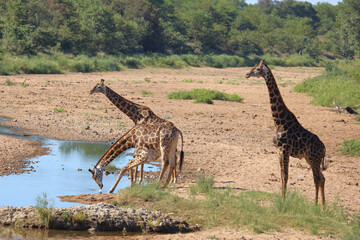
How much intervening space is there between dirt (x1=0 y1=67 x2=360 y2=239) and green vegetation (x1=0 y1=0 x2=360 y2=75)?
789cm

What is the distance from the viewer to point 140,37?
2099 inches

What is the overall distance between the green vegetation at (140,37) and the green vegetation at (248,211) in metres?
22.3

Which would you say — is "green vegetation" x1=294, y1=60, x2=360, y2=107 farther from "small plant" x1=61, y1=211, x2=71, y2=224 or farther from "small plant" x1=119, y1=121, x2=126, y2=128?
"small plant" x1=61, y1=211, x2=71, y2=224

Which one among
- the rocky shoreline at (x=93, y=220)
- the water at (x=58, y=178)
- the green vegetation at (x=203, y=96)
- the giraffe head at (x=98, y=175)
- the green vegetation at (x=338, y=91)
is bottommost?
the water at (x=58, y=178)

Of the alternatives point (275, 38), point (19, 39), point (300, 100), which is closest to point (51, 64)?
point (19, 39)

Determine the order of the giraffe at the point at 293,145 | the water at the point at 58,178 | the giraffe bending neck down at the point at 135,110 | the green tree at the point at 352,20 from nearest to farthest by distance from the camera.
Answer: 1. the giraffe at the point at 293,145
2. the water at the point at 58,178
3. the giraffe bending neck down at the point at 135,110
4. the green tree at the point at 352,20

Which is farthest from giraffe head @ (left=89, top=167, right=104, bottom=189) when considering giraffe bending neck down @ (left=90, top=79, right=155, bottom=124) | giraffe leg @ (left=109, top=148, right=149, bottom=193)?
giraffe bending neck down @ (left=90, top=79, right=155, bottom=124)

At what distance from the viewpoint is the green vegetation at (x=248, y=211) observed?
7.75 meters

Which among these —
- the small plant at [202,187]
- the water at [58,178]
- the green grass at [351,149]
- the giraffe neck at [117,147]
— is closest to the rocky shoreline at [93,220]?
the water at [58,178]

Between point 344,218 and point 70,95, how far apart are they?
16683mm

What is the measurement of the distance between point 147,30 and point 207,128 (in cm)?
3943

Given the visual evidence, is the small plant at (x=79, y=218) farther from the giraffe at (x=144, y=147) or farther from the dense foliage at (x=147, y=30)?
the dense foliage at (x=147, y=30)

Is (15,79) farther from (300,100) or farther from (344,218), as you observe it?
(344,218)

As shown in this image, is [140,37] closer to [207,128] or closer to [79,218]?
[207,128]
